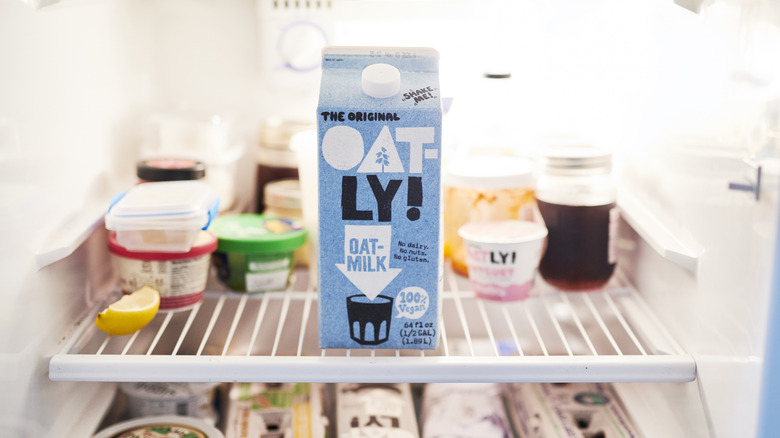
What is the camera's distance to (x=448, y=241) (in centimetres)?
125

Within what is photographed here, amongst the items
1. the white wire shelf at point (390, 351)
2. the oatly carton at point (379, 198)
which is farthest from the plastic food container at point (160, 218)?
the oatly carton at point (379, 198)

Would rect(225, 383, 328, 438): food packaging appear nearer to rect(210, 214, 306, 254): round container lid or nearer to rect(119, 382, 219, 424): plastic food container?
rect(119, 382, 219, 424): plastic food container

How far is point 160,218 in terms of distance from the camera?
1033 mm

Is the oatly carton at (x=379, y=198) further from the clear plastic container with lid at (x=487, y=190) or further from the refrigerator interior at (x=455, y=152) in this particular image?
the clear plastic container with lid at (x=487, y=190)

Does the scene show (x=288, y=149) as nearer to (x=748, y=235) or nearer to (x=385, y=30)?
(x=385, y=30)

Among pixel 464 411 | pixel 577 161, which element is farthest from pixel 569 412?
pixel 577 161

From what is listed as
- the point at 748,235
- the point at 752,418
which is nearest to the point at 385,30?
the point at 748,235

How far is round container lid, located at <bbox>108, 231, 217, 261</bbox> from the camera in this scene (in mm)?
1049

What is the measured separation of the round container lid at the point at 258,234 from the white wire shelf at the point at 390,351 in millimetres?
84

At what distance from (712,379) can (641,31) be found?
570mm

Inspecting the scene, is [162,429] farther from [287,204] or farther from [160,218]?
[287,204]

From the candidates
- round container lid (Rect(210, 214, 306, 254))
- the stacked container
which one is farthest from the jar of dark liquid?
the stacked container

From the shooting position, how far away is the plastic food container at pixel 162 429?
104cm

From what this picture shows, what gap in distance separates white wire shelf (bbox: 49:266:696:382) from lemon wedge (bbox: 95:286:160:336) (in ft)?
0.08
